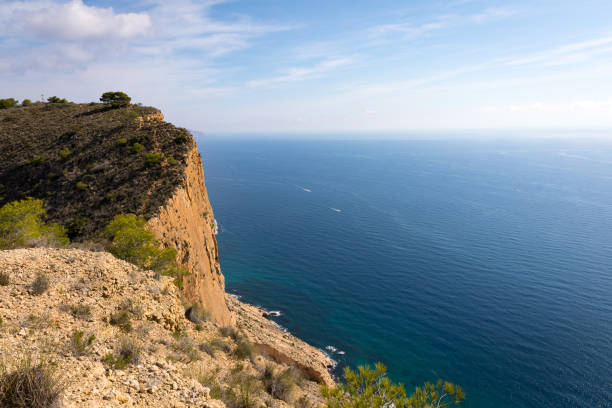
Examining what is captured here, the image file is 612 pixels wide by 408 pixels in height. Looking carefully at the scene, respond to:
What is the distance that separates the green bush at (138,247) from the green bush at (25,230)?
381cm

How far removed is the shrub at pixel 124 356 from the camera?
9453 millimetres

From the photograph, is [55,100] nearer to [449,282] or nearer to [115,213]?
[115,213]

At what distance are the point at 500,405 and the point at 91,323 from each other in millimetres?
41344

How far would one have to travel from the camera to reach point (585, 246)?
7212 centimetres

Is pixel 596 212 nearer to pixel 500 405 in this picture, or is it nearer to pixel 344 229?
pixel 344 229

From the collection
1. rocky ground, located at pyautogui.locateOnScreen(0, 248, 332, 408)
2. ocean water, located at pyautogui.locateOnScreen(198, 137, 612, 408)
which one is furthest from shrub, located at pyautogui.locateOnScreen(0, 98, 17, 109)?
rocky ground, located at pyautogui.locateOnScreen(0, 248, 332, 408)

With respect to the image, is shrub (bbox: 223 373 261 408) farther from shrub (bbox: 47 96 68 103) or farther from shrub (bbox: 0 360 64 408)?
shrub (bbox: 47 96 68 103)

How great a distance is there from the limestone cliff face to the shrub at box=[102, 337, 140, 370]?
52.6ft

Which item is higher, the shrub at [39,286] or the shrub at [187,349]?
the shrub at [39,286]

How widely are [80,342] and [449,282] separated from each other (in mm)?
61041

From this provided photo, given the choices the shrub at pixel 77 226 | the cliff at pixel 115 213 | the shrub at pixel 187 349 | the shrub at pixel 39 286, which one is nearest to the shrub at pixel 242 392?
the cliff at pixel 115 213

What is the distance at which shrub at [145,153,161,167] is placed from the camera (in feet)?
106

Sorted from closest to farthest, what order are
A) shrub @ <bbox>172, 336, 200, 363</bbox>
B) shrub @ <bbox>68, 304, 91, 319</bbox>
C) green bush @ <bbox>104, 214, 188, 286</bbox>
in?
1. shrub @ <bbox>68, 304, 91, 319</bbox>
2. shrub @ <bbox>172, 336, 200, 363</bbox>
3. green bush @ <bbox>104, 214, 188, 286</bbox>

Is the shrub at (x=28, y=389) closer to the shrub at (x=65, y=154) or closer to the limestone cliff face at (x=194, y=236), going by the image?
the limestone cliff face at (x=194, y=236)
